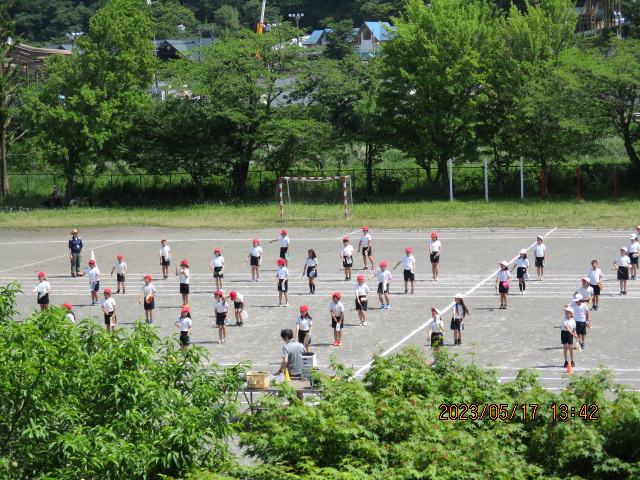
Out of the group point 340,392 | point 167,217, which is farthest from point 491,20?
point 340,392

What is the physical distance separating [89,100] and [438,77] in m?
21.2

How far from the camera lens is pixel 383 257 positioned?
115 ft

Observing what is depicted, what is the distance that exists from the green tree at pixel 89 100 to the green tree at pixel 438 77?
54.8ft

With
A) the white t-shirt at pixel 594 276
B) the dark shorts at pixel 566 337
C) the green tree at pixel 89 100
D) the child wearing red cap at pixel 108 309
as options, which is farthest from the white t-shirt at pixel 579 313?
the green tree at pixel 89 100

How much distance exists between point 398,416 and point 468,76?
43658mm

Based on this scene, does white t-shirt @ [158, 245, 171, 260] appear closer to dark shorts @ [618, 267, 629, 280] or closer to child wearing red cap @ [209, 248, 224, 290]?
child wearing red cap @ [209, 248, 224, 290]

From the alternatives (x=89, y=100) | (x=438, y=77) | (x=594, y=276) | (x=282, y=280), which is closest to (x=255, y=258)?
(x=282, y=280)

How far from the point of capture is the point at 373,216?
47594 mm

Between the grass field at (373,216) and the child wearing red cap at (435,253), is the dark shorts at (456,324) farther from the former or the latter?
the grass field at (373,216)

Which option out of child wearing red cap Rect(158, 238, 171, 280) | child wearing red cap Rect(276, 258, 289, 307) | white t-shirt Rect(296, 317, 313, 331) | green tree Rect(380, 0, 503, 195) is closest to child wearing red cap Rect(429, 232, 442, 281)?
child wearing red cap Rect(276, 258, 289, 307)

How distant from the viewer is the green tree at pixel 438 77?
52.5 metres

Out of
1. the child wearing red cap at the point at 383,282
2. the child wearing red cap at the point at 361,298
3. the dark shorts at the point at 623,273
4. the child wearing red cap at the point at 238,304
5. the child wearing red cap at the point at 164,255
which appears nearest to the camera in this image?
the child wearing red cap at the point at 361,298

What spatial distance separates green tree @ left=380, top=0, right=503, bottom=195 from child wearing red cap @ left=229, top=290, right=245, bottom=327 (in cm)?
3080

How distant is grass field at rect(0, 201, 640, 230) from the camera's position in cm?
4394
